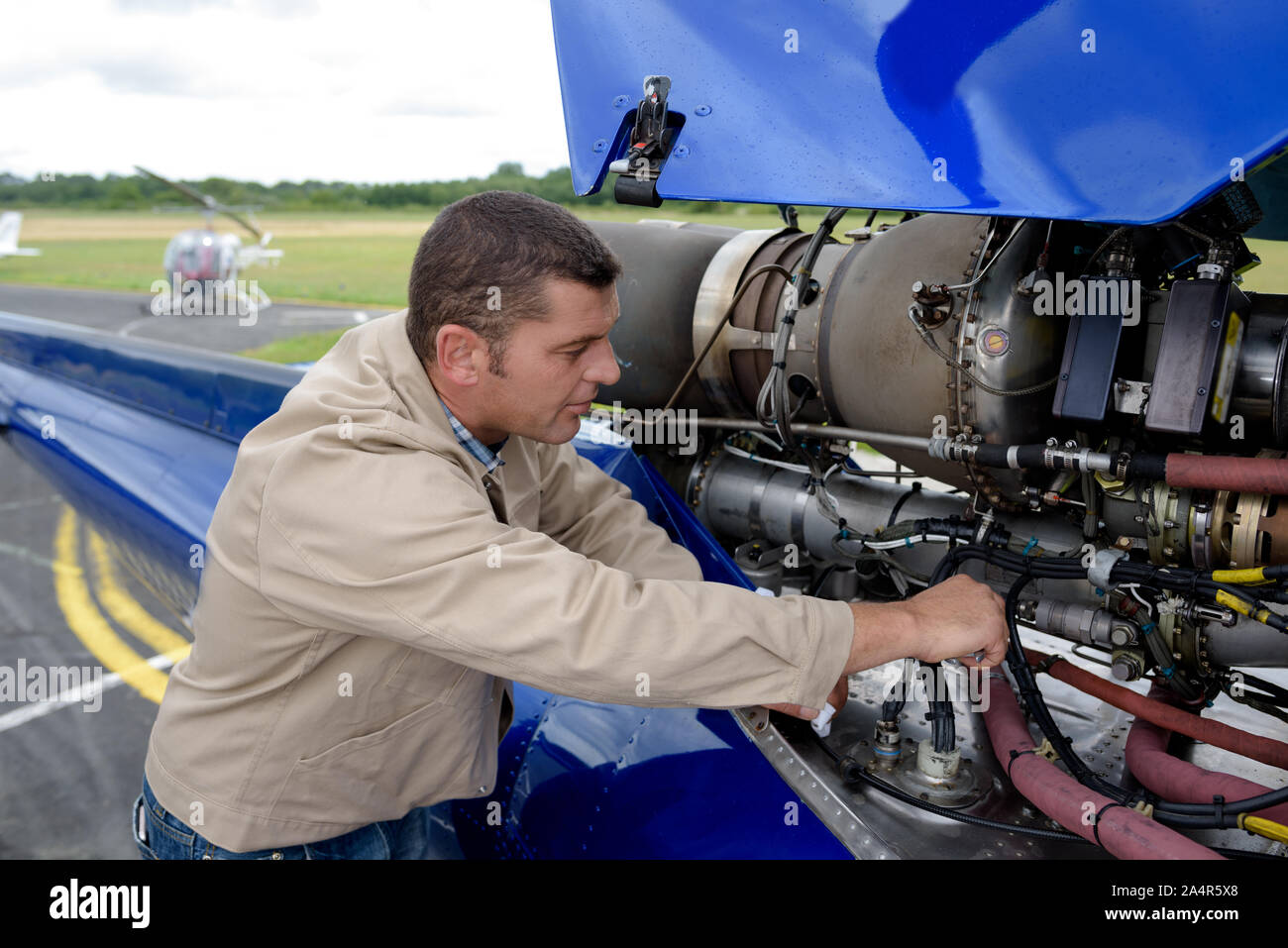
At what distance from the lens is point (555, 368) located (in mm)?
1626

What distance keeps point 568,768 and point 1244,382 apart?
4.87ft

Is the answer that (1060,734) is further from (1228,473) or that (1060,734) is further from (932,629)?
(1228,473)

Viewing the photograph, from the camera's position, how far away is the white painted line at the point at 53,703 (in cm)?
419

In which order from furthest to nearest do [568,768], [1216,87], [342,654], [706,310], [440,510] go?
1. [706,310]
2. [568,768]
3. [342,654]
4. [440,510]
5. [1216,87]

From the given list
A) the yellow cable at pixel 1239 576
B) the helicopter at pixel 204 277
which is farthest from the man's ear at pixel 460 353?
the helicopter at pixel 204 277

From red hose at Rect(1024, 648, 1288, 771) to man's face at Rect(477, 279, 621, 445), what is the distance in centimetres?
113

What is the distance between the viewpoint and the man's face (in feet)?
5.21

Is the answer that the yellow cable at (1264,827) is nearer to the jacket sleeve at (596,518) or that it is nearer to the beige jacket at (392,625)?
the beige jacket at (392,625)

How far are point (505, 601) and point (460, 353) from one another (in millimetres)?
469

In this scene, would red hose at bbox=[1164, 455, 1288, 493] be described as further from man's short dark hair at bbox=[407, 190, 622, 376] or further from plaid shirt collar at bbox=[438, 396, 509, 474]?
plaid shirt collar at bbox=[438, 396, 509, 474]

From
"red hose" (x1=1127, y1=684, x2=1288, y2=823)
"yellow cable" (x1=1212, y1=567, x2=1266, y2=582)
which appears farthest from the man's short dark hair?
"red hose" (x1=1127, y1=684, x2=1288, y2=823)

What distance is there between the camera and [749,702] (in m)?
1.45
